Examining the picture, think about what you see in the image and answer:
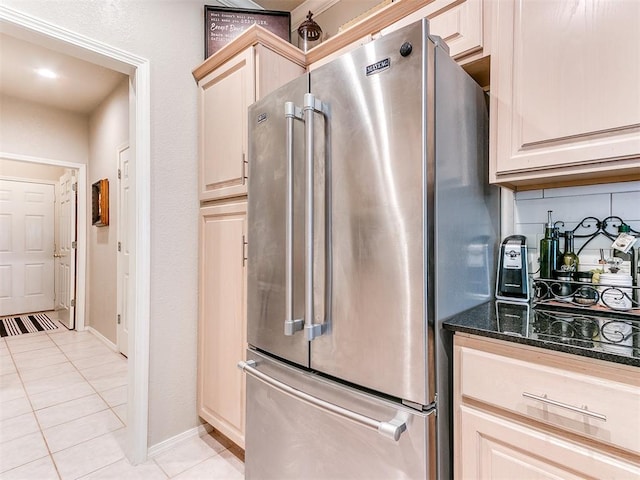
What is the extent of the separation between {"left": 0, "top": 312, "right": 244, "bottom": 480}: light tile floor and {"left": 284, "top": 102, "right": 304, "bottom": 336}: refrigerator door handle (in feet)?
3.57

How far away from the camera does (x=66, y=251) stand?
15.3 feet

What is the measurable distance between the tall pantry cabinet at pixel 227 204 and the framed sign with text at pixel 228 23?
0.22 m

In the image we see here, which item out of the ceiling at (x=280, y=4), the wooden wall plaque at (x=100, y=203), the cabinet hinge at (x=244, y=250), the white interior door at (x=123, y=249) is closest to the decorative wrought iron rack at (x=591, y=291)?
the cabinet hinge at (x=244, y=250)

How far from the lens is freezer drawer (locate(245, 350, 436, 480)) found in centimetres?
94

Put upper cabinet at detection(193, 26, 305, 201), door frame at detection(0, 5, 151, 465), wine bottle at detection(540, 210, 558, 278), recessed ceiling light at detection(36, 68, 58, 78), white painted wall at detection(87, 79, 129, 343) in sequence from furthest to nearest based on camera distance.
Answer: white painted wall at detection(87, 79, 129, 343) → recessed ceiling light at detection(36, 68, 58, 78) → door frame at detection(0, 5, 151, 465) → upper cabinet at detection(193, 26, 305, 201) → wine bottle at detection(540, 210, 558, 278)

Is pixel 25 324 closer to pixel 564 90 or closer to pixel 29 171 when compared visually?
pixel 29 171

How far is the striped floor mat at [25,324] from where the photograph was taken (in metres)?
4.25

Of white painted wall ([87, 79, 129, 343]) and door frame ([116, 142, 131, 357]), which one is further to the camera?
white painted wall ([87, 79, 129, 343])

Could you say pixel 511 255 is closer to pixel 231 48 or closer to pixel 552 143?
pixel 552 143

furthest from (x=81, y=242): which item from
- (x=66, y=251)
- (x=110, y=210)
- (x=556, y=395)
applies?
(x=556, y=395)

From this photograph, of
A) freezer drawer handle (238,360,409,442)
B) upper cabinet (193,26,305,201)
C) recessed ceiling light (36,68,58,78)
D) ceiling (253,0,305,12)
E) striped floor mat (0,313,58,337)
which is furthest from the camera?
striped floor mat (0,313,58,337)

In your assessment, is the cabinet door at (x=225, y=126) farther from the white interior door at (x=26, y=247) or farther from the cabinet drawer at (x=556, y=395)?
the white interior door at (x=26, y=247)

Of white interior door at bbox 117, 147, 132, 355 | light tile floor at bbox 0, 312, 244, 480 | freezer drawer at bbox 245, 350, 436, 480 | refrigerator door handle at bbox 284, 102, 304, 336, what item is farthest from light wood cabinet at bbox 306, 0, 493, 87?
white interior door at bbox 117, 147, 132, 355

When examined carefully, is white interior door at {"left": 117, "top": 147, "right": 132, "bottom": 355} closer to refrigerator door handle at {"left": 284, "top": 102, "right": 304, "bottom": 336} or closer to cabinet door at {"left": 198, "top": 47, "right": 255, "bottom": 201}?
cabinet door at {"left": 198, "top": 47, "right": 255, "bottom": 201}
